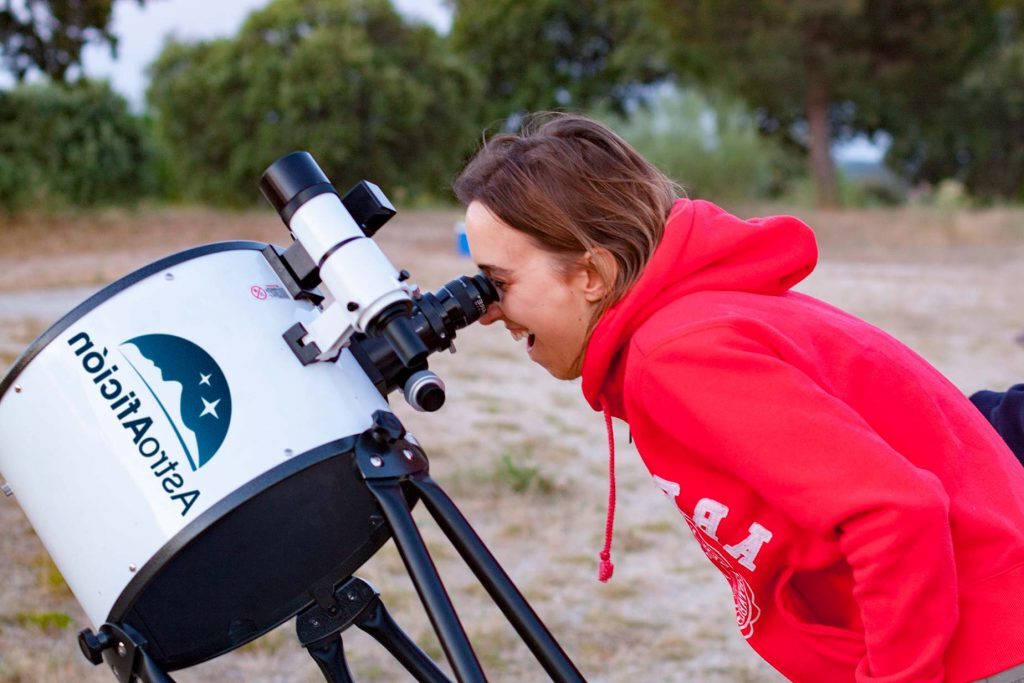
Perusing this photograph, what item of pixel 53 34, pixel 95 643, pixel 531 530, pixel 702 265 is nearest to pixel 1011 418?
pixel 702 265

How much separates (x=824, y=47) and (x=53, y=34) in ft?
38.1

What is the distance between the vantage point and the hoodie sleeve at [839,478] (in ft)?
4.53

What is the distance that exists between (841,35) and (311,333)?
53.9 ft

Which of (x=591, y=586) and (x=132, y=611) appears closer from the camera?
(x=132, y=611)

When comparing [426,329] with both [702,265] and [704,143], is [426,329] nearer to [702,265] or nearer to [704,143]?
[702,265]

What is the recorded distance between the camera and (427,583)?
143 cm

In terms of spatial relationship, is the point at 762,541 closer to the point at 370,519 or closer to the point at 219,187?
the point at 370,519

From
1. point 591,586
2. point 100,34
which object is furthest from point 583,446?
point 100,34

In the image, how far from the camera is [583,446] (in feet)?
15.5

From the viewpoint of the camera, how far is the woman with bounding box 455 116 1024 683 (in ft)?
4.59

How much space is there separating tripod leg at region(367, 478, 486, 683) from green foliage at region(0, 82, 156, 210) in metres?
11.4

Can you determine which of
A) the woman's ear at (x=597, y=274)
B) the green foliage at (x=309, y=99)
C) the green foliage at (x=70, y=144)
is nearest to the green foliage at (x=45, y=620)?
the woman's ear at (x=597, y=274)

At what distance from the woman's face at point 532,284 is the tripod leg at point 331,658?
0.57m

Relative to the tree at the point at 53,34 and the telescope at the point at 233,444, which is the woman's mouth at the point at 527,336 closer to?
the telescope at the point at 233,444
